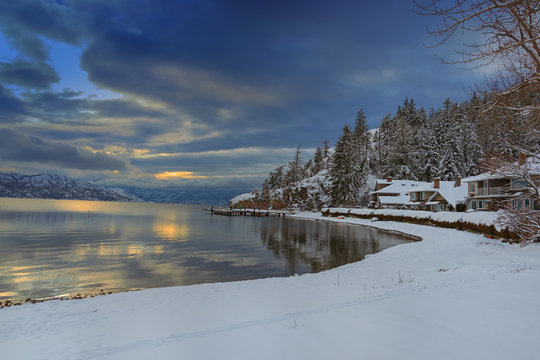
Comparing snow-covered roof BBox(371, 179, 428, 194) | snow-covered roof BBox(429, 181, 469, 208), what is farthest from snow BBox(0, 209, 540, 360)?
snow-covered roof BBox(371, 179, 428, 194)

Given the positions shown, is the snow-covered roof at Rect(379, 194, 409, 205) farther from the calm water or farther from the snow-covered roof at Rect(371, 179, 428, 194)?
the calm water

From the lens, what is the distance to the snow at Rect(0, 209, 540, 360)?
16.0 feet

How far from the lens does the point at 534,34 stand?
654cm

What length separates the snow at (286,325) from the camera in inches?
193

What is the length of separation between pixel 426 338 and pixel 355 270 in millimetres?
14005

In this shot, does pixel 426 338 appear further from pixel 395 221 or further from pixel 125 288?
pixel 395 221

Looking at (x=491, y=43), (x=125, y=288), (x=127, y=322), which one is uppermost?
(x=491, y=43)

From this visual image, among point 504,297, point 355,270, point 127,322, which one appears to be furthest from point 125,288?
point 504,297

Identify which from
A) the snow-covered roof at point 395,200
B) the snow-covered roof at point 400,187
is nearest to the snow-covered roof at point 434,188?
the snow-covered roof at point 395,200

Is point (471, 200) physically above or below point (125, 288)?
above

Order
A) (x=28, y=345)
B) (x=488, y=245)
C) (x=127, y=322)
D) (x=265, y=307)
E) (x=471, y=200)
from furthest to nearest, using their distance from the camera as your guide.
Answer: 1. (x=471, y=200)
2. (x=488, y=245)
3. (x=265, y=307)
4. (x=127, y=322)
5. (x=28, y=345)

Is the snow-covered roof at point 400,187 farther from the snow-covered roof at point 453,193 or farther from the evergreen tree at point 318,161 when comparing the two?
A: the evergreen tree at point 318,161

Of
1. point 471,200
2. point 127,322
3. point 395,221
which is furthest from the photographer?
point 395,221

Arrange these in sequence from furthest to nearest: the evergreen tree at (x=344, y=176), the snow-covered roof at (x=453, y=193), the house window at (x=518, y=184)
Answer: the evergreen tree at (x=344, y=176)
the snow-covered roof at (x=453, y=193)
the house window at (x=518, y=184)
